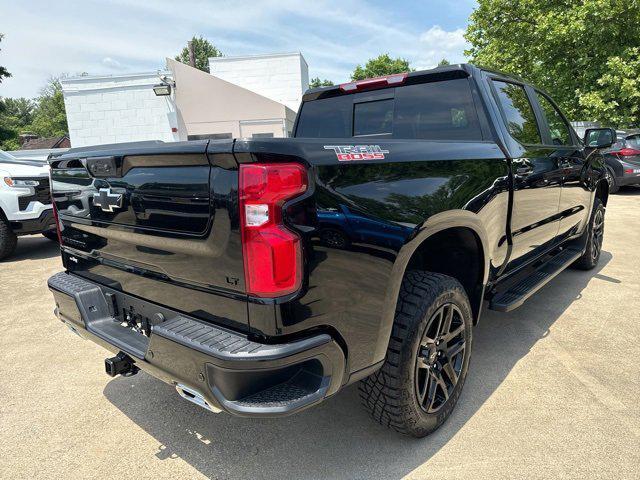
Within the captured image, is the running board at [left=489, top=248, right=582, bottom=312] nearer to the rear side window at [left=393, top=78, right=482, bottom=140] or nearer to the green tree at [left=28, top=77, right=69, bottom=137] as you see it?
the rear side window at [left=393, top=78, right=482, bottom=140]

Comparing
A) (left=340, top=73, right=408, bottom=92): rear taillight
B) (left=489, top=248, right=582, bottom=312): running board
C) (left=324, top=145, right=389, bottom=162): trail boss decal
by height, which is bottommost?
(left=489, top=248, right=582, bottom=312): running board

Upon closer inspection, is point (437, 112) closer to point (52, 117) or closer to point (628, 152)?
point (628, 152)

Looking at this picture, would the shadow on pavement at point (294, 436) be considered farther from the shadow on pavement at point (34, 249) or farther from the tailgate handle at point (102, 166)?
the shadow on pavement at point (34, 249)

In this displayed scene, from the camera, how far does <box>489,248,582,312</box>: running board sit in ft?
9.53

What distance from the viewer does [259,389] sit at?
1.64 meters

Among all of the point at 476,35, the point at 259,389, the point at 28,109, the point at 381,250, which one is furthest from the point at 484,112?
the point at 28,109

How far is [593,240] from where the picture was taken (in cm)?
500

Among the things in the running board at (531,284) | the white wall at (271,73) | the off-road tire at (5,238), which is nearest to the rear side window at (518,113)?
the running board at (531,284)

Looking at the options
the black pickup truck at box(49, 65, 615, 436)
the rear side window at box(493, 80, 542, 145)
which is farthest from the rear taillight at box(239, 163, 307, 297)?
the rear side window at box(493, 80, 542, 145)

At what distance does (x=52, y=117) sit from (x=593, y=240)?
81465 millimetres

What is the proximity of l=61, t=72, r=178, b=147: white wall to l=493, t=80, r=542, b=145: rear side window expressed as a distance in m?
11.7

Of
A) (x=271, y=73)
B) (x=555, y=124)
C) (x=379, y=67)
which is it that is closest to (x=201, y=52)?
(x=379, y=67)

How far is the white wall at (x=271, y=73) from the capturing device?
18.8 metres

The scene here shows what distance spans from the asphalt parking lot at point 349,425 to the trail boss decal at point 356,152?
1.45 meters
